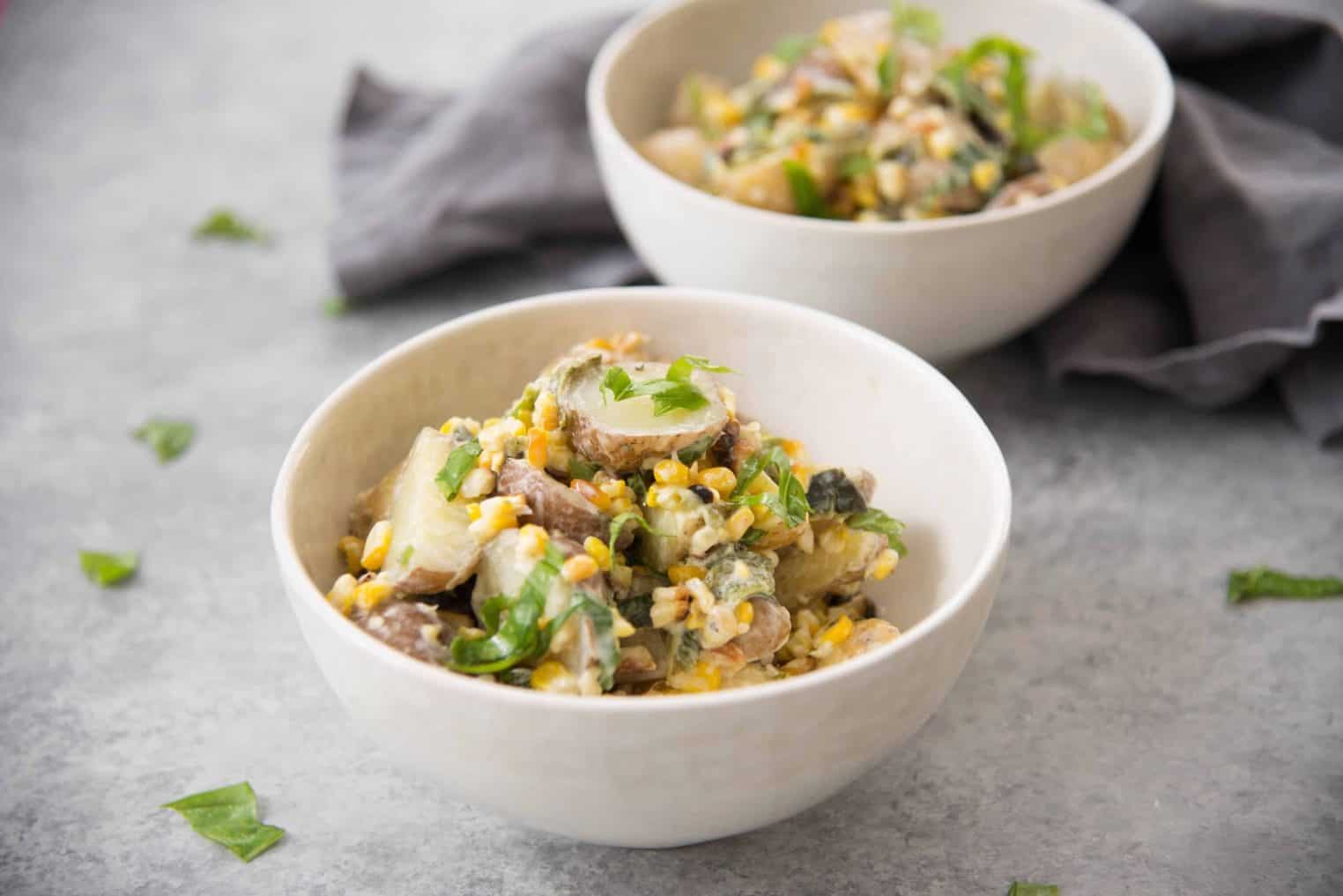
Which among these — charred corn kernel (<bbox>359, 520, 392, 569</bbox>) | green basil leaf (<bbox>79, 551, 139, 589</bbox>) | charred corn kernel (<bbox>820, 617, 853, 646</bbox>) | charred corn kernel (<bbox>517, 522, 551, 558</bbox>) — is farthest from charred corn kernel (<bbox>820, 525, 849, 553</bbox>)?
green basil leaf (<bbox>79, 551, 139, 589</bbox>)

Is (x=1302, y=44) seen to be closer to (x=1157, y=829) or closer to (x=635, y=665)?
(x=1157, y=829)

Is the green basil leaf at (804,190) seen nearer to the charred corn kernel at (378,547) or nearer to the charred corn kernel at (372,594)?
the charred corn kernel at (378,547)

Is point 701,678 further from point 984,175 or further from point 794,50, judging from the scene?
point 794,50

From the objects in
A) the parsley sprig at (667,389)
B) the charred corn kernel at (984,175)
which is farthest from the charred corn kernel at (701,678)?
the charred corn kernel at (984,175)

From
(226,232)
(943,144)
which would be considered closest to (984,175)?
(943,144)

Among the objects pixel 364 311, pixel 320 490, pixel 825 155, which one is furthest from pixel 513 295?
pixel 320 490
